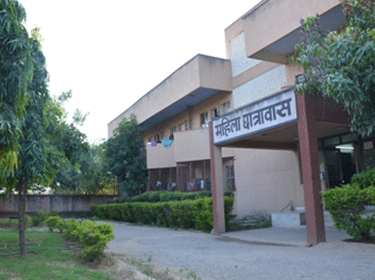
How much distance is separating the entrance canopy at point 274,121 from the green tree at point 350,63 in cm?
147

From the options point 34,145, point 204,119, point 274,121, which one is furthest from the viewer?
point 204,119

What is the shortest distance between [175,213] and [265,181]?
488 cm

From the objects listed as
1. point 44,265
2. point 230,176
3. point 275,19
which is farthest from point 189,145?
point 44,265

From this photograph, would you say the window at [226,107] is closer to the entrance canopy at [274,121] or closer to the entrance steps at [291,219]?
the entrance canopy at [274,121]

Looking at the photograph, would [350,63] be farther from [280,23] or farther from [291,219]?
[291,219]

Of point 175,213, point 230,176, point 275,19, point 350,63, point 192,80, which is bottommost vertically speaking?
point 175,213

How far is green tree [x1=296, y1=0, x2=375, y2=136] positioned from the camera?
7.64 metres

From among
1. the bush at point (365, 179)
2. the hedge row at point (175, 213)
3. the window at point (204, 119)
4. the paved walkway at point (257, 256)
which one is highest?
the window at point (204, 119)

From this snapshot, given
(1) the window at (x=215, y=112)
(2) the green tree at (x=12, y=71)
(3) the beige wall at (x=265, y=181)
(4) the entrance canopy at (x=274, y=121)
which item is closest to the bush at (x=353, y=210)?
(4) the entrance canopy at (x=274, y=121)

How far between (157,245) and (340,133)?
8207mm

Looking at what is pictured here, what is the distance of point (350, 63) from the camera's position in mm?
7801

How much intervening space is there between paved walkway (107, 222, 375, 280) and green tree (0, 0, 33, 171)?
3.91 metres

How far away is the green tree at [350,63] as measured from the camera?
301 inches

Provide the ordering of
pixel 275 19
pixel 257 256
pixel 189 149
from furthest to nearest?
pixel 189 149 → pixel 275 19 → pixel 257 256
